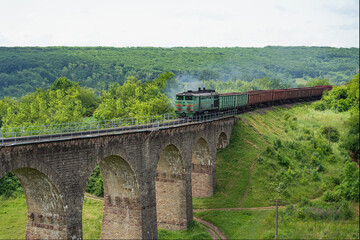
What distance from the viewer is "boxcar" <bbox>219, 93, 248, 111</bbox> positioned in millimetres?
63719

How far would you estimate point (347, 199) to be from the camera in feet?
139

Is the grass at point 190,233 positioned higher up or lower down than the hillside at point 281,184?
lower down

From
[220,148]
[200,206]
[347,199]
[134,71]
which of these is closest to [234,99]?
[220,148]

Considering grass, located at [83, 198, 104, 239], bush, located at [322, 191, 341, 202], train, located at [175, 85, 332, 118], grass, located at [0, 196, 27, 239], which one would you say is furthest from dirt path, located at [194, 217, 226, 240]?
grass, located at [0, 196, 27, 239]

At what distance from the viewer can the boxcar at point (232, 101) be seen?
63.7m

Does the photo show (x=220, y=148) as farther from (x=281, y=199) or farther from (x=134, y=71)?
(x=134, y=71)

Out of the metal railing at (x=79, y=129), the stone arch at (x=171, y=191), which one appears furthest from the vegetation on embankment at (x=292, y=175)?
the metal railing at (x=79, y=129)

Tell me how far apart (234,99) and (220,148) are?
29.1ft

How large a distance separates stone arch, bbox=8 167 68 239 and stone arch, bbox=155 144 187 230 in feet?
55.6

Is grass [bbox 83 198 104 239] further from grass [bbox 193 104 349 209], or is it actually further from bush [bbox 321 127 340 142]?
bush [bbox 321 127 340 142]

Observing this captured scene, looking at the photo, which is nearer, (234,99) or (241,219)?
(241,219)

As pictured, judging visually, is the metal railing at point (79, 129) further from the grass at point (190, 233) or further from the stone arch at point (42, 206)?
the grass at point (190, 233)

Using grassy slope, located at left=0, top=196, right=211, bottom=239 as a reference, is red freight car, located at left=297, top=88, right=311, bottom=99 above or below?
above

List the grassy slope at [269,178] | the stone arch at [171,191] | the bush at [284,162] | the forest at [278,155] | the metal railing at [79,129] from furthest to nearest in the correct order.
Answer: the bush at [284,162]
the stone arch at [171,191]
the forest at [278,155]
the grassy slope at [269,178]
the metal railing at [79,129]
